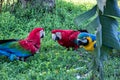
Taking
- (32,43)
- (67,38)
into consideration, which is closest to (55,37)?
(67,38)

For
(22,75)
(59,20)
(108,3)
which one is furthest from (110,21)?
(59,20)

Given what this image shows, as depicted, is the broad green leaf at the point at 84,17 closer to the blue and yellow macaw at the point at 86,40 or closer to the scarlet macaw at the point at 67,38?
the blue and yellow macaw at the point at 86,40

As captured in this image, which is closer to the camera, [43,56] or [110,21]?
[110,21]

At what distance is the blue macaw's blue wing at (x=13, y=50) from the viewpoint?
14.3ft

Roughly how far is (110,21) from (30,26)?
170 inches

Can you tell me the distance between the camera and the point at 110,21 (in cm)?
186

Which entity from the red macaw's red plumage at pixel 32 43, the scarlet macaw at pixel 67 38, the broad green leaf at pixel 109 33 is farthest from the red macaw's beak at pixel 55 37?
the broad green leaf at pixel 109 33

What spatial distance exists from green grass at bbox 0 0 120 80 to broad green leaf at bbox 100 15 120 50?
1.79m

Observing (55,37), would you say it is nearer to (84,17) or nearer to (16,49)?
(16,49)

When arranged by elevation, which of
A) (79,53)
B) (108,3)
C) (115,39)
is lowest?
(79,53)

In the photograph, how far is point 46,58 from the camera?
452 centimetres

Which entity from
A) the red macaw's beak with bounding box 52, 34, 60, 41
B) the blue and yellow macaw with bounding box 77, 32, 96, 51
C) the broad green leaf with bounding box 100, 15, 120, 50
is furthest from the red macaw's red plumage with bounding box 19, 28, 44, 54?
the broad green leaf with bounding box 100, 15, 120, 50

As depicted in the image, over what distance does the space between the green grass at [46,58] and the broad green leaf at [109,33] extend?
5.88ft

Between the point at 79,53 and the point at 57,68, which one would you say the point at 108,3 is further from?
the point at 79,53
